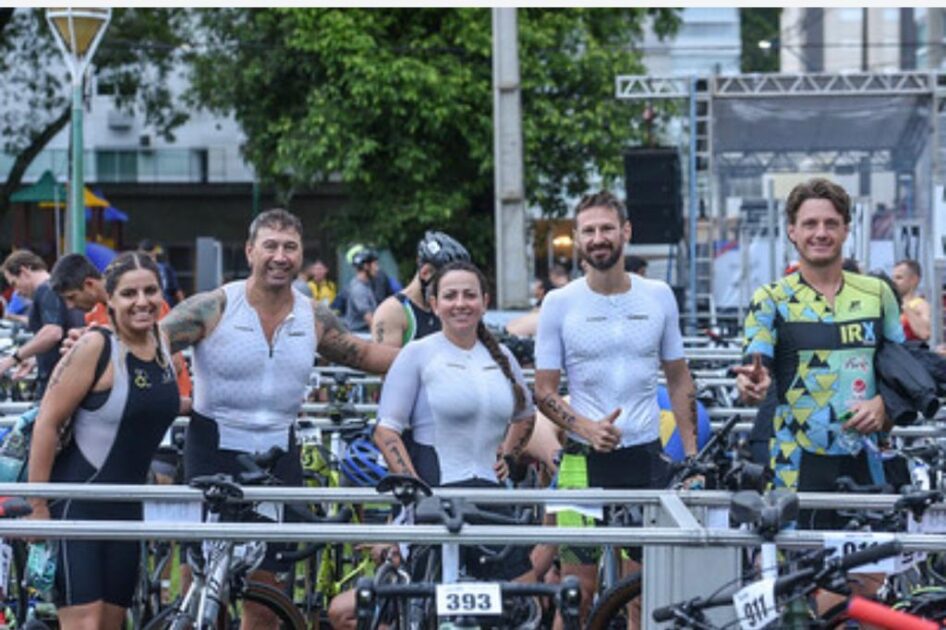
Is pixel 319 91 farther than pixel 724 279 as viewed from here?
Yes

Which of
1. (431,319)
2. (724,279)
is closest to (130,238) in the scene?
(724,279)

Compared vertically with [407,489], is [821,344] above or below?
above

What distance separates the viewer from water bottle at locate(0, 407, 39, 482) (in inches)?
299

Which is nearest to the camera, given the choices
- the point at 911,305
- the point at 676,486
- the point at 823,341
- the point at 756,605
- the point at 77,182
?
the point at 756,605

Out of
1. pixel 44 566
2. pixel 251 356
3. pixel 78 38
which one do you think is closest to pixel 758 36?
pixel 78 38

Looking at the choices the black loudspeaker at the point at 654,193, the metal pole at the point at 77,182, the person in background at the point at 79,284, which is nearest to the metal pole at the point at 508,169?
the black loudspeaker at the point at 654,193

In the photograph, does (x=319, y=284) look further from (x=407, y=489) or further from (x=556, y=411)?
(x=407, y=489)

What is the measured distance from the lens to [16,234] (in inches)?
2354

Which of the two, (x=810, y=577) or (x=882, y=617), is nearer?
(x=882, y=617)

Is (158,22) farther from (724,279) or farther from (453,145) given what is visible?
(724,279)

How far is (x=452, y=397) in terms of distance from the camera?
7164mm

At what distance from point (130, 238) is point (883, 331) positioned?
180 ft

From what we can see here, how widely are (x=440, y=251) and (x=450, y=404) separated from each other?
151 centimetres

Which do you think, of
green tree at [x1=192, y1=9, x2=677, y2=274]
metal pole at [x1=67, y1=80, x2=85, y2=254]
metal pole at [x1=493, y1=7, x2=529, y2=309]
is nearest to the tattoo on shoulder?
metal pole at [x1=67, y1=80, x2=85, y2=254]
